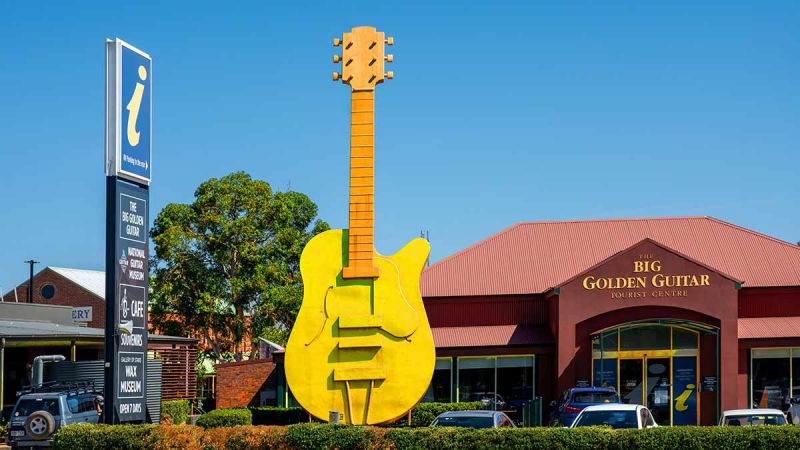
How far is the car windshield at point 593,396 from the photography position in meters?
30.0

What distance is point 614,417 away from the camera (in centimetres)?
2275

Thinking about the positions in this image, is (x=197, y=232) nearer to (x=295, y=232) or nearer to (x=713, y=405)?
(x=295, y=232)

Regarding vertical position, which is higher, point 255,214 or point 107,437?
point 255,214

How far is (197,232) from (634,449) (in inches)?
1337

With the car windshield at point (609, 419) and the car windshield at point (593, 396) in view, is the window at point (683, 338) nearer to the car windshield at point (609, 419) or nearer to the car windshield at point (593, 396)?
the car windshield at point (593, 396)

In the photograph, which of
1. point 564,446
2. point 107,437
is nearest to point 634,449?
point 564,446

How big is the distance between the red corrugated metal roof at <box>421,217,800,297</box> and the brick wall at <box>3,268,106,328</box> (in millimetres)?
28441

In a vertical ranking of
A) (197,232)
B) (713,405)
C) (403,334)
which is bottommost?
(713,405)

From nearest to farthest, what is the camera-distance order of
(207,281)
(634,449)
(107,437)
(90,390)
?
(634,449), (107,437), (90,390), (207,281)

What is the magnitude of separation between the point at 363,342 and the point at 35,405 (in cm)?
893

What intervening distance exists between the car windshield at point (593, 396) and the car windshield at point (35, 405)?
13.0m

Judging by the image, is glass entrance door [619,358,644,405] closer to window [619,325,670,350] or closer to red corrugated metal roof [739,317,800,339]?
window [619,325,670,350]

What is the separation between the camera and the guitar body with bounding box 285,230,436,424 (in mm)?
23516

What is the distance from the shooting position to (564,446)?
19.6 m
